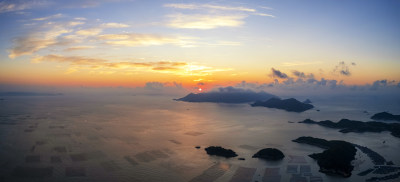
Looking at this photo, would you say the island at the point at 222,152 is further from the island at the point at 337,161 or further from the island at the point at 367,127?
the island at the point at 367,127

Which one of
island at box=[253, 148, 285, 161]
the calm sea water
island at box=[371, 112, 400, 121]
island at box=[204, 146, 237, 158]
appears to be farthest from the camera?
island at box=[371, 112, 400, 121]

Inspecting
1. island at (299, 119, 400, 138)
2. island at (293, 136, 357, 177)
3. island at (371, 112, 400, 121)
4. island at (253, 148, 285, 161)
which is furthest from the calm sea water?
island at (371, 112, 400, 121)

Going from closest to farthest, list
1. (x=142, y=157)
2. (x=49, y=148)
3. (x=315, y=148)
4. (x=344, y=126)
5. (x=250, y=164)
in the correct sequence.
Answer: (x=250, y=164)
(x=142, y=157)
(x=49, y=148)
(x=315, y=148)
(x=344, y=126)

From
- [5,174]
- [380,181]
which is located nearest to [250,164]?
[380,181]

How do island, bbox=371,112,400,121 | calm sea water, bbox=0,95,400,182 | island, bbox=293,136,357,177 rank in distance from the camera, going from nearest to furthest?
calm sea water, bbox=0,95,400,182 → island, bbox=293,136,357,177 → island, bbox=371,112,400,121

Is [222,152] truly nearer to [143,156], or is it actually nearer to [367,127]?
[143,156]

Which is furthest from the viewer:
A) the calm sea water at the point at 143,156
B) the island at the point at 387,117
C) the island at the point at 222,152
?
the island at the point at 387,117

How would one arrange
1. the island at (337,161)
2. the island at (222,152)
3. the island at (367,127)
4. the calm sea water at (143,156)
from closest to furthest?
1. the calm sea water at (143,156)
2. the island at (337,161)
3. the island at (222,152)
4. the island at (367,127)

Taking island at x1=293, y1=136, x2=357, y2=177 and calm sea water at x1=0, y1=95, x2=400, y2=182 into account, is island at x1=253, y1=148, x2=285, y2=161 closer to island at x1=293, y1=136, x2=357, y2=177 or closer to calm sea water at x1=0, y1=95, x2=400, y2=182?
calm sea water at x1=0, y1=95, x2=400, y2=182

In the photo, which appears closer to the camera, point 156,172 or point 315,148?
point 156,172

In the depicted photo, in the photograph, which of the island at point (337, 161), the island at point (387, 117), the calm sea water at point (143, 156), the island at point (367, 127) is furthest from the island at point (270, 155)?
the island at point (387, 117)

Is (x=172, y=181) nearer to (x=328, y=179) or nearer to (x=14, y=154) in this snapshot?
(x=328, y=179)
